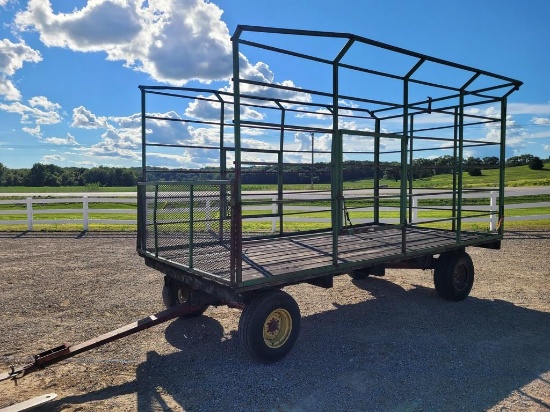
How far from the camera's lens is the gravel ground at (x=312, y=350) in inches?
142

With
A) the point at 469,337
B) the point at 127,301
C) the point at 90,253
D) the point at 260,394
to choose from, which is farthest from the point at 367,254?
the point at 90,253

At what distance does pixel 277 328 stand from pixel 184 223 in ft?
5.34

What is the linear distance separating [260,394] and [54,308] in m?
3.86

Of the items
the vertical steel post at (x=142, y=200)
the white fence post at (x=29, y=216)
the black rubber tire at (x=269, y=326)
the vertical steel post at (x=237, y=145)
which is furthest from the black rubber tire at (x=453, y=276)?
the white fence post at (x=29, y=216)

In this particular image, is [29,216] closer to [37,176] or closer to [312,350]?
[312,350]

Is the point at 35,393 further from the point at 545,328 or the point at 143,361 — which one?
the point at 545,328

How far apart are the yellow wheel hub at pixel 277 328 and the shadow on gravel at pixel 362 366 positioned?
0.23 meters

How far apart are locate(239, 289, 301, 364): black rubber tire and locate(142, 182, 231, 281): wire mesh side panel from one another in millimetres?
465

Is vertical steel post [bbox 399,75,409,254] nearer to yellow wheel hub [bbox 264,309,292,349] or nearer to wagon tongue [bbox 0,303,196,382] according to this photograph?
yellow wheel hub [bbox 264,309,292,349]

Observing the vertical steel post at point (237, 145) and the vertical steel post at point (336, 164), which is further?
the vertical steel post at point (336, 164)

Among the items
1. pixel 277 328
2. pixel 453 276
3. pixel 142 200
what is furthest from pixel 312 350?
pixel 453 276

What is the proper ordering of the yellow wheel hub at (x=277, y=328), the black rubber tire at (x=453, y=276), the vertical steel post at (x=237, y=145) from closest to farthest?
the vertical steel post at (x=237, y=145) → the yellow wheel hub at (x=277, y=328) → the black rubber tire at (x=453, y=276)

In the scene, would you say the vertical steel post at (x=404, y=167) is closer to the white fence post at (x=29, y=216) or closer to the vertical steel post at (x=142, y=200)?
the vertical steel post at (x=142, y=200)

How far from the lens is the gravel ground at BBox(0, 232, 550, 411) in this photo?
360cm
